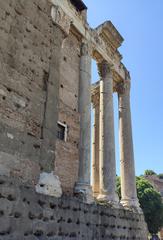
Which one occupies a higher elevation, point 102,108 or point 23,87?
point 102,108

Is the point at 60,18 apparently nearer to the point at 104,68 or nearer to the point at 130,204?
the point at 104,68

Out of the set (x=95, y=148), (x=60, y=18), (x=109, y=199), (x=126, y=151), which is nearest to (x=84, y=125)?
(x=109, y=199)

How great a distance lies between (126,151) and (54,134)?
214 inches

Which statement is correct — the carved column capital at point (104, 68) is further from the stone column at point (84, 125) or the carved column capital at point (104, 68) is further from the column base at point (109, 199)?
the column base at point (109, 199)

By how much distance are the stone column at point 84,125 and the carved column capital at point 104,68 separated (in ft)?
5.19

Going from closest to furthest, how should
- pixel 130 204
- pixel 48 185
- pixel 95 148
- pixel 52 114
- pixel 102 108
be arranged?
pixel 48 185
pixel 52 114
pixel 130 204
pixel 102 108
pixel 95 148

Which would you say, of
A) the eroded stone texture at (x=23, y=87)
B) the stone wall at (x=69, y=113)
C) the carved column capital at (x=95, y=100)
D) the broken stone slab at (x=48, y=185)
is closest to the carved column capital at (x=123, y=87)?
the carved column capital at (x=95, y=100)

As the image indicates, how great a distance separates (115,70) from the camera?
1378 cm

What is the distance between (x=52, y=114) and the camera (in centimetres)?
855

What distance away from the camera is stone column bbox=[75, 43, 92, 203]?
9156 millimetres

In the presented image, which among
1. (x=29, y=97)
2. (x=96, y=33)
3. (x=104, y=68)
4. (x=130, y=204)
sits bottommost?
(x=130, y=204)

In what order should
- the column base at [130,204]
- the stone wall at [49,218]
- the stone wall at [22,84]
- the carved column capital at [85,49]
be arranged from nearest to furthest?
1. the stone wall at [49,218]
2. the stone wall at [22,84]
3. the carved column capital at [85,49]
4. the column base at [130,204]

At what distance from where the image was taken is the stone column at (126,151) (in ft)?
39.9

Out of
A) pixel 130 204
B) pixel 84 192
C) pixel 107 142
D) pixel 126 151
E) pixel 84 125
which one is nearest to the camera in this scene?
pixel 84 192
